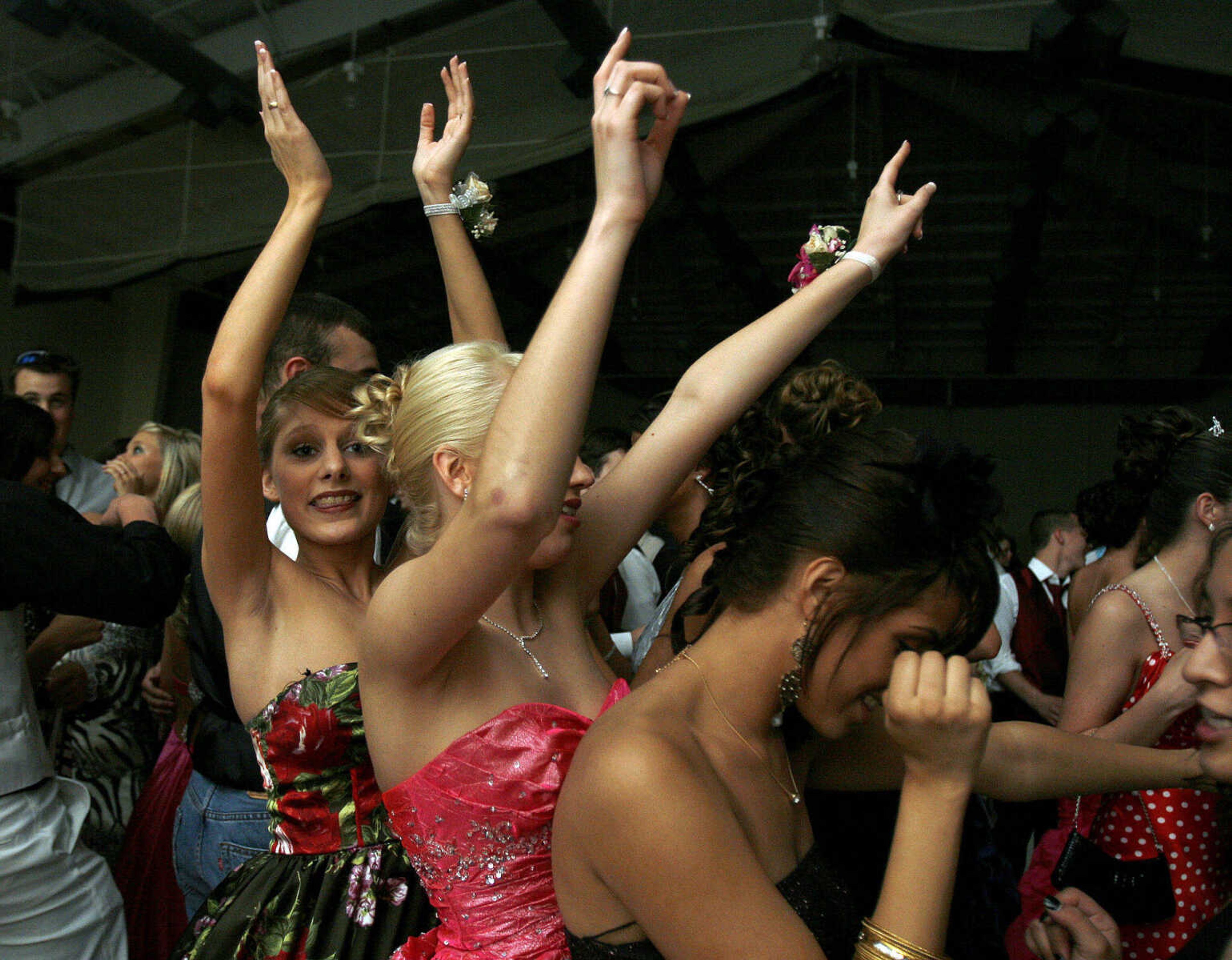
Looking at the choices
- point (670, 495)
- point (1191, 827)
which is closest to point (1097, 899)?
point (1191, 827)

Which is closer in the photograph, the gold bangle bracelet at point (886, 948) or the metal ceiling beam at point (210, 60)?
the gold bangle bracelet at point (886, 948)

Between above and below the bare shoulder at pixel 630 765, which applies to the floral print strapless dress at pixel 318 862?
below

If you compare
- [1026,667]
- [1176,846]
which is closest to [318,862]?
[1176,846]

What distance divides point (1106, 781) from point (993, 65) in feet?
11.9

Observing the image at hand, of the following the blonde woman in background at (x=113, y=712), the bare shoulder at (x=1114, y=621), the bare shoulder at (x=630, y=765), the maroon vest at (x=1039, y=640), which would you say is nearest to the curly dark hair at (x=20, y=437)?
the blonde woman in background at (x=113, y=712)

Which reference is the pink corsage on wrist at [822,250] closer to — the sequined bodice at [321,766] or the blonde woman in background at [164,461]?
the sequined bodice at [321,766]

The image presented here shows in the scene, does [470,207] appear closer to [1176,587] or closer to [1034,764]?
[1034,764]

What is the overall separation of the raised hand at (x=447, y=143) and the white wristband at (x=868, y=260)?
691 millimetres

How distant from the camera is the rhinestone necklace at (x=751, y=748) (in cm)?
117

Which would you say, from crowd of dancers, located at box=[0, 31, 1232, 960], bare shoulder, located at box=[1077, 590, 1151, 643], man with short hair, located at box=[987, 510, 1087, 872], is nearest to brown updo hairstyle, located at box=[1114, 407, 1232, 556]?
crowd of dancers, located at box=[0, 31, 1232, 960]

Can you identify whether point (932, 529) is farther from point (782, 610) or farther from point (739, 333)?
point (739, 333)

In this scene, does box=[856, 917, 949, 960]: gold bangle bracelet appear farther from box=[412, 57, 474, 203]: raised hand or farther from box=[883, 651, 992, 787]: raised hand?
box=[412, 57, 474, 203]: raised hand

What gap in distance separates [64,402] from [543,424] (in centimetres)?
299

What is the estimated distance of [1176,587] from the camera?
203cm
